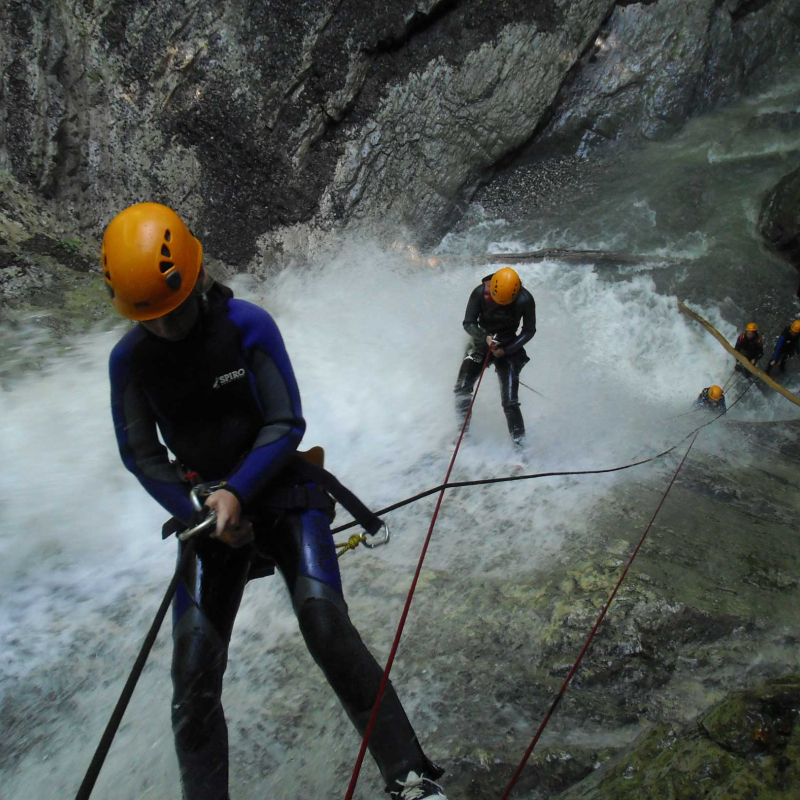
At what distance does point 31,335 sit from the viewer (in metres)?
5.12

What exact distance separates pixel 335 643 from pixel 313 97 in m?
7.35

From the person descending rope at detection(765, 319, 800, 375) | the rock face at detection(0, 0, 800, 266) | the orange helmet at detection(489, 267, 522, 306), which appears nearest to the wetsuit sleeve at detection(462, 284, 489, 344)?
the orange helmet at detection(489, 267, 522, 306)

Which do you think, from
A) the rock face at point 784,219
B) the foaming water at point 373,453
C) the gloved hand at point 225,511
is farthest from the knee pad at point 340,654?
the rock face at point 784,219

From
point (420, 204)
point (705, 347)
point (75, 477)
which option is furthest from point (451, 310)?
point (75, 477)

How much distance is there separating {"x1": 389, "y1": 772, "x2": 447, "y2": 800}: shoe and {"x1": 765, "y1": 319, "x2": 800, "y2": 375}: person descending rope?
26.4 ft

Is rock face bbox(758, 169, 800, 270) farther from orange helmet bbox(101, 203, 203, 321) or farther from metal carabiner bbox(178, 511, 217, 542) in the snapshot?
metal carabiner bbox(178, 511, 217, 542)

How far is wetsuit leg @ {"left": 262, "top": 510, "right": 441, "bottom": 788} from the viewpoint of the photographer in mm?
1531

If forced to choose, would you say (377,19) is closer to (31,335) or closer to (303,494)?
(31,335)

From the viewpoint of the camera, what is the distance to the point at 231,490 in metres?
1.65

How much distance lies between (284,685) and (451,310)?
5.80 m

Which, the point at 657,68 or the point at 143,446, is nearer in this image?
the point at 143,446

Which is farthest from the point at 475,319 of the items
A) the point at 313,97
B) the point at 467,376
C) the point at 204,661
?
the point at 313,97

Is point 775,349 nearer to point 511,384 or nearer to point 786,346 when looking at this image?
point 786,346

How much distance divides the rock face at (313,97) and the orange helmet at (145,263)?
5.80 metres
